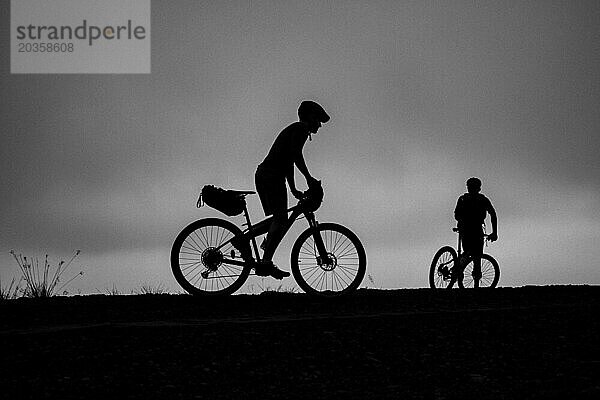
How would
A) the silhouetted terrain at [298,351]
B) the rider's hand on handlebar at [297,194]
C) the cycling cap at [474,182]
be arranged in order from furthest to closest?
the cycling cap at [474,182] → the rider's hand on handlebar at [297,194] → the silhouetted terrain at [298,351]

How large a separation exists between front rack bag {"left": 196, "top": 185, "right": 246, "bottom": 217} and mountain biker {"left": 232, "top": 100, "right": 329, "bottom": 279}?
265mm

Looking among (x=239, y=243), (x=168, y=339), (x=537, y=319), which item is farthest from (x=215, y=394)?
(x=239, y=243)

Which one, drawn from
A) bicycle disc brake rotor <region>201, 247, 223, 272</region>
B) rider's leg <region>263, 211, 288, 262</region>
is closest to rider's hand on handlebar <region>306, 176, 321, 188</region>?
rider's leg <region>263, 211, 288, 262</region>

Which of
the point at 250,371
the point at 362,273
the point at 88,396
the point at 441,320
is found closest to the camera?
the point at 88,396

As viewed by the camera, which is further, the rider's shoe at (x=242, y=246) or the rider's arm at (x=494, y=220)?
the rider's arm at (x=494, y=220)

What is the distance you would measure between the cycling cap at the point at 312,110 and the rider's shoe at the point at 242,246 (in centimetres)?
162

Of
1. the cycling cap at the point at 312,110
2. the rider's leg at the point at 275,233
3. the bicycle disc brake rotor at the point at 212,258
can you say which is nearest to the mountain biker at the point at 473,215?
the cycling cap at the point at 312,110

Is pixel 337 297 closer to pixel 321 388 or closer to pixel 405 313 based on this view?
pixel 405 313

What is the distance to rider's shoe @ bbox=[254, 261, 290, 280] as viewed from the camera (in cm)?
1030

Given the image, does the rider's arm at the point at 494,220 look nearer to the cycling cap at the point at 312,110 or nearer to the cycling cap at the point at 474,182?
the cycling cap at the point at 474,182

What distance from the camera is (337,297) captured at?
1033 centimetres

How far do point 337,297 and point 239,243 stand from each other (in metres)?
1.32

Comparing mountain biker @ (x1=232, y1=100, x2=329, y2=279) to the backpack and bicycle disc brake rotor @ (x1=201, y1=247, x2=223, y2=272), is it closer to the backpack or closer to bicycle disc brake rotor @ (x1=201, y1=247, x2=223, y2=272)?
bicycle disc brake rotor @ (x1=201, y1=247, x2=223, y2=272)

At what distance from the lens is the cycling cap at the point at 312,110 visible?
10.4m
